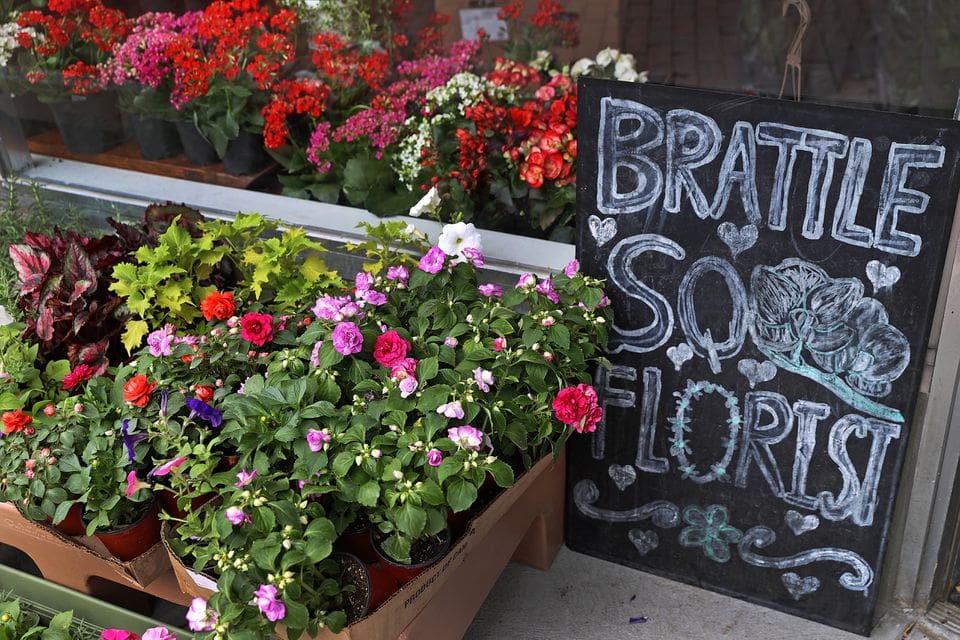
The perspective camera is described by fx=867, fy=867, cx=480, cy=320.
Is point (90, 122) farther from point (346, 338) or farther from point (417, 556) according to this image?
point (417, 556)

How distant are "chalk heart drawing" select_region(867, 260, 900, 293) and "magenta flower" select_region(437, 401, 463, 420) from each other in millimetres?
827

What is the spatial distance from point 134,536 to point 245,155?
133 centimetres

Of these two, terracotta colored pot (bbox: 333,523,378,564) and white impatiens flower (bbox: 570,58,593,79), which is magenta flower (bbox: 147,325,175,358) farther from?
white impatiens flower (bbox: 570,58,593,79)

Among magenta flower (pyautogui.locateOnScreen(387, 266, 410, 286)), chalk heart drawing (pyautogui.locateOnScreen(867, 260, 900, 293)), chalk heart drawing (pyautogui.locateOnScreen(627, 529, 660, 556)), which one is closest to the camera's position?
chalk heart drawing (pyautogui.locateOnScreen(867, 260, 900, 293))

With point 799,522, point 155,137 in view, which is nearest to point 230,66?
point 155,137

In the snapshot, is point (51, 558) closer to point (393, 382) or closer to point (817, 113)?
point (393, 382)

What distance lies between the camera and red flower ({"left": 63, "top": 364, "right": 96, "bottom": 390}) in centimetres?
179

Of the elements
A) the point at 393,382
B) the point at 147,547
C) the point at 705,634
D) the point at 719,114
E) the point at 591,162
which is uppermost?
the point at 719,114

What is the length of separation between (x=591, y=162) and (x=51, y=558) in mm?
1489

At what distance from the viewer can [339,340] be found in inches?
62.6

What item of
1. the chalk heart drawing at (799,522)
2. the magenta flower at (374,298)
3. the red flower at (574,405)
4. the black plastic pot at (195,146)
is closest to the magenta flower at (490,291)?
the magenta flower at (374,298)

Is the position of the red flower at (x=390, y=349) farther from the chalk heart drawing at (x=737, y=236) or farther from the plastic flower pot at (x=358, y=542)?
the chalk heart drawing at (x=737, y=236)

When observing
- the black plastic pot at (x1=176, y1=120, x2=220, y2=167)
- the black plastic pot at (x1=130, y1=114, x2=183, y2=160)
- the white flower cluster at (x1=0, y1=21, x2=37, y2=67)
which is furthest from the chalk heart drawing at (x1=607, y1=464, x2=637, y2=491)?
the white flower cluster at (x1=0, y1=21, x2=37, y2=67)

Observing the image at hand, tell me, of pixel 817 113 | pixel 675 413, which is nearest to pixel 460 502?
pixel 675 413
